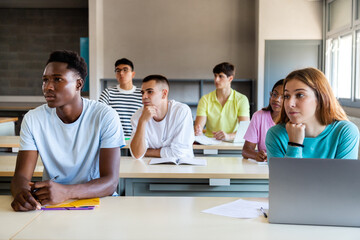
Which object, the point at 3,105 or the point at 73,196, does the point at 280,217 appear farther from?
the point at 3,105

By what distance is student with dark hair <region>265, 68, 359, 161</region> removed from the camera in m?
1.75

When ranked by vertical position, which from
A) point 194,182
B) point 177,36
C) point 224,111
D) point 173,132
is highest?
point 177,36

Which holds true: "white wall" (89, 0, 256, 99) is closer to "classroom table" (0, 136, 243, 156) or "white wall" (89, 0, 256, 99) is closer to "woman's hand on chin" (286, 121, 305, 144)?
"classroom table" (0, 136, 243, 156)

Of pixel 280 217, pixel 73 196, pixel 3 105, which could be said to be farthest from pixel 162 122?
pixel 3 105

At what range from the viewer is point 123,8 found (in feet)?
22.9

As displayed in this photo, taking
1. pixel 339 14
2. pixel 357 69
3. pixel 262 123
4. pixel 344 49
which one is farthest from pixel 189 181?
pixel 339 14

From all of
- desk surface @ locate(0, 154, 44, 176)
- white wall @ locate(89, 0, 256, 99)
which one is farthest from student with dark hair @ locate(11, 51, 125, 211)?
white wall @ locate(89, 0, 256, 99)

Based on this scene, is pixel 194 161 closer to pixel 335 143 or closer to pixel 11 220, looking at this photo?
pixel 335 143

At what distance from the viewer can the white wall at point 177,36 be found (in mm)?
6914

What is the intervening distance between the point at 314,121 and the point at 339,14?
4.51 m

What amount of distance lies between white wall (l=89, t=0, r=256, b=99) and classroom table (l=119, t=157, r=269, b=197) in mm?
4757

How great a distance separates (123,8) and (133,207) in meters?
5.94

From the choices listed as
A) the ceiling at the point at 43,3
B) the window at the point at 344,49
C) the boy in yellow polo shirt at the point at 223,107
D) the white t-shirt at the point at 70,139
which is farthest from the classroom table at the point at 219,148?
the ceiling at the point at 43,3

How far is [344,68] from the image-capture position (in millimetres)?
5590
